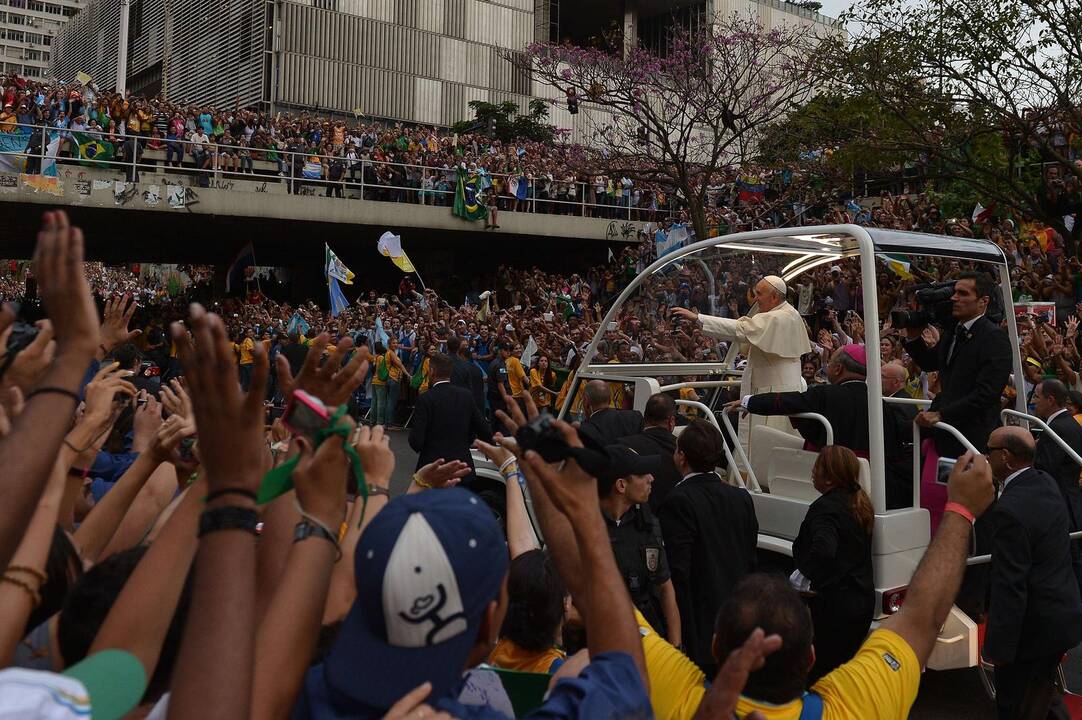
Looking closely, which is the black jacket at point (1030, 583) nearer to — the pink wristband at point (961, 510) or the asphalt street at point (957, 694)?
the asphalt street at point (957, 694)

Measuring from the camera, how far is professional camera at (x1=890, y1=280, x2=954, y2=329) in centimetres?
548

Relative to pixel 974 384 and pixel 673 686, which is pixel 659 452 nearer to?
pixel 974 384

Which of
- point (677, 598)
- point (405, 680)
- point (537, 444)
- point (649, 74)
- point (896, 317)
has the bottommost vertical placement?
point (677, 598)

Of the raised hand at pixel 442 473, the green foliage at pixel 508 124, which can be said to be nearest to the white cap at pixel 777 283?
the raised hand at pixel 442 473

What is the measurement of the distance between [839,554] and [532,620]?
2222 mm

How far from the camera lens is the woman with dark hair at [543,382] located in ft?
46.9

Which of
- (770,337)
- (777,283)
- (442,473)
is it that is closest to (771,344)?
(770,337)

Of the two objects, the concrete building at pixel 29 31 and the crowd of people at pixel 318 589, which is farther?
the concrete building at pixel 29 31

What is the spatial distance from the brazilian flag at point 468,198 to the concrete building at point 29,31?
102 m

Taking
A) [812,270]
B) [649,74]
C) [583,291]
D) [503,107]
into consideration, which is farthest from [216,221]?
[812,270]

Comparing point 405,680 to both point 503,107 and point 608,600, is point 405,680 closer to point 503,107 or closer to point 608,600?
point 608,600

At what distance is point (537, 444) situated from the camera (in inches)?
73.7

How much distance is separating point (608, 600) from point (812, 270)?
4769 millimetres

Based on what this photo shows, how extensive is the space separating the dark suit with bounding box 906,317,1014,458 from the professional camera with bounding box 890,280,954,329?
6.7 inches
